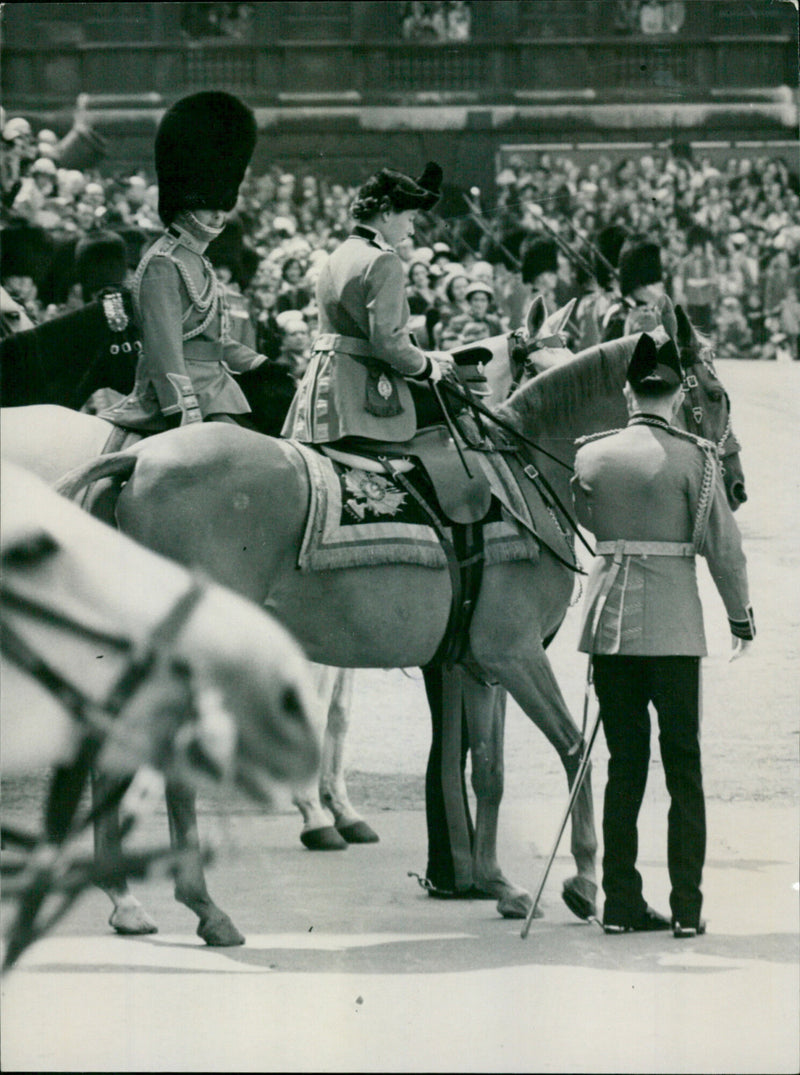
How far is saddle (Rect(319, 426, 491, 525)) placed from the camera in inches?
250

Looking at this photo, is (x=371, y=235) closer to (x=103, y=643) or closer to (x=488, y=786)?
(x=488, y=786)

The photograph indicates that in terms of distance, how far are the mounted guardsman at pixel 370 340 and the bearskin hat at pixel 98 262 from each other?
5.54 feet

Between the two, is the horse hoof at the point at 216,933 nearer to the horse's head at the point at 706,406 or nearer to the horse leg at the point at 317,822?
the horse leg at the point at 317,822

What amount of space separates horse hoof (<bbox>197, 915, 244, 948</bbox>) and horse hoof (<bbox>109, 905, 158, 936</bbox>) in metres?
0.15

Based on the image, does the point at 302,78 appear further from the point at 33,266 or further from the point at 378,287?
the point at 33,266

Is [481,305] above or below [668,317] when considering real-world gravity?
below

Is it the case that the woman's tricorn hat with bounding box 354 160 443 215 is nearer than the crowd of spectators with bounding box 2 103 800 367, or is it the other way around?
the woman's tricorn hat with bounding box 354 160 443 215

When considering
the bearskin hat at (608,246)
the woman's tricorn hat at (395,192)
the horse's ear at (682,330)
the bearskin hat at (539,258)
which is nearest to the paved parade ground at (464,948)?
the horse's ear at (682,330)

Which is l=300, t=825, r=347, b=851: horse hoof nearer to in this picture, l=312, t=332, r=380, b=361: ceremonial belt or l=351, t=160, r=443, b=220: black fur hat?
l=312, t=332, r=380, b=361: ceremonial belt

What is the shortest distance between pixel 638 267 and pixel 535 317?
2361 millimetres

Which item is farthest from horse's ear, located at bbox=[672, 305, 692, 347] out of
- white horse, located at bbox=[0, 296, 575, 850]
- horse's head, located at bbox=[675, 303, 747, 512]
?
white horse, located at bbox=[0, 296, 575, 850]

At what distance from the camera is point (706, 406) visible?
6.72m

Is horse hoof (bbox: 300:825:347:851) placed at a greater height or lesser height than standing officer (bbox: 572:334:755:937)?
lesser

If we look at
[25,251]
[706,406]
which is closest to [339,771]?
[706,406]
